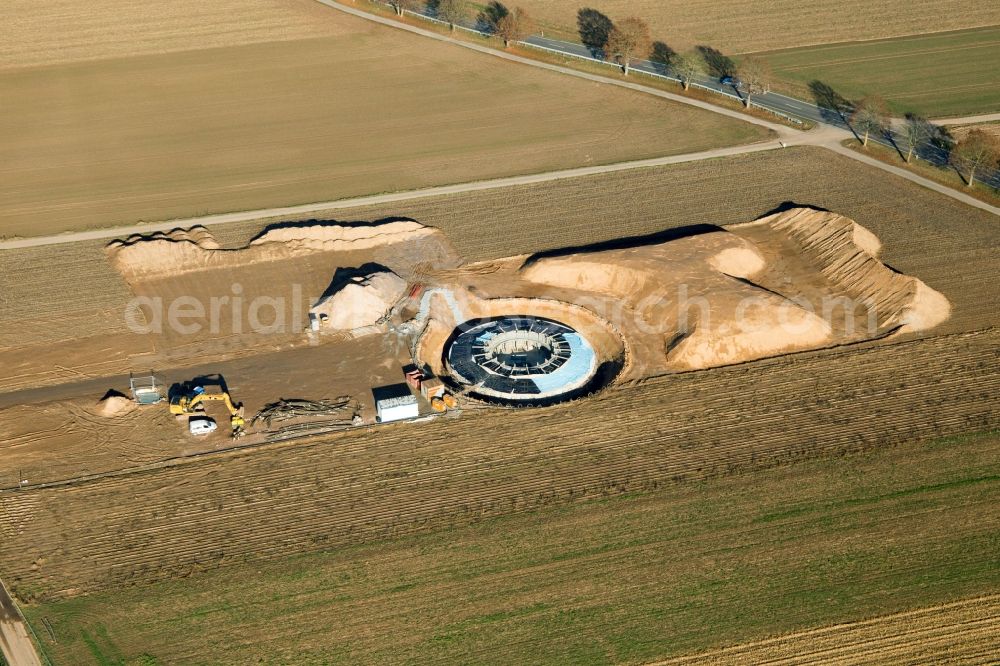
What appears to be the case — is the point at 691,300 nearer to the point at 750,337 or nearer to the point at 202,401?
the point at 750,337

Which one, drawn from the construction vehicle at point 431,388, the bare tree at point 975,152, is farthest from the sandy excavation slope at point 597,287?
the bare tree at point 975,152

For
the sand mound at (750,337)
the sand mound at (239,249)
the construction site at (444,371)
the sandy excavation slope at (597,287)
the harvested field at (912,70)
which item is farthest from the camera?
the harvested field at (912,70)

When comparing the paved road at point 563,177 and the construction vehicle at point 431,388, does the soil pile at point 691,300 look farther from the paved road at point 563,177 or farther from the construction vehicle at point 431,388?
the paved road at point 563,177

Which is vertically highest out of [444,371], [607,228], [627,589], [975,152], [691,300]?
[975,152]

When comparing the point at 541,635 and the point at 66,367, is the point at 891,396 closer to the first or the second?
the point at 541,635

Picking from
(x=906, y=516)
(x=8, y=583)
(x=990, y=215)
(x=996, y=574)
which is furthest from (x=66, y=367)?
(x=990, y=215)

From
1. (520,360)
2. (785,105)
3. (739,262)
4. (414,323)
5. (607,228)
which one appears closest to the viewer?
(520,360)

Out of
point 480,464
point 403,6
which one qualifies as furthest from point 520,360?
point 403,6
